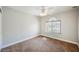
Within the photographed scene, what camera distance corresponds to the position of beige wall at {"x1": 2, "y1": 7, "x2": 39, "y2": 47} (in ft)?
4.63

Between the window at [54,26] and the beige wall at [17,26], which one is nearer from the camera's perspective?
the beige wall at [17,26]

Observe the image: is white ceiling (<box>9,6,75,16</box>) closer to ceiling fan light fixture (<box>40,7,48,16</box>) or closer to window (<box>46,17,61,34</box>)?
ceiling fan light fixture (<box>40,7,48,16</box>)

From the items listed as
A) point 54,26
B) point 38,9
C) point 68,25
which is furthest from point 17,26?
point 68,25

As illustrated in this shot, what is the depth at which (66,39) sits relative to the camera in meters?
1.49

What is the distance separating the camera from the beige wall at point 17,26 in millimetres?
1411

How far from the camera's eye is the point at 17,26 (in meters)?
A: 1.50

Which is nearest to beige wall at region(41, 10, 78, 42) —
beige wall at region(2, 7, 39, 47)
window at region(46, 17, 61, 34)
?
window at region(46, 17, 61, 34)

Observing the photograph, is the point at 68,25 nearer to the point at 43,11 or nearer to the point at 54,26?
the point at 54,26

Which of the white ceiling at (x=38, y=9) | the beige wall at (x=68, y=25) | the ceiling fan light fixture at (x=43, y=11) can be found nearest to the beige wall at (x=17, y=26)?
the white ceiling at (x=38, y=9)

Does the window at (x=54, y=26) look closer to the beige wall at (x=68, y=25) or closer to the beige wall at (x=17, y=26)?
the beige wall at (x=68, y=25)
